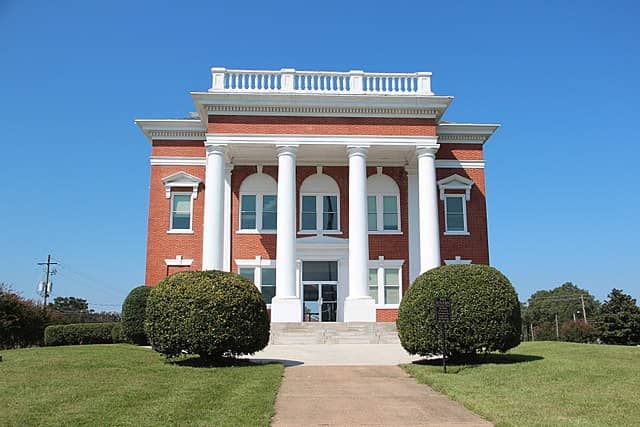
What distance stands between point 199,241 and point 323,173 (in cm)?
774

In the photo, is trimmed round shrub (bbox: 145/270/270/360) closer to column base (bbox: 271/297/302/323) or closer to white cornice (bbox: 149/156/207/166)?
column base (bbox: 271/297/302/323)

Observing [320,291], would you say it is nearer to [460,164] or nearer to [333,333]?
[333,333]

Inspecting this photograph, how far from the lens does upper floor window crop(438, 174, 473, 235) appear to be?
33.4 meters

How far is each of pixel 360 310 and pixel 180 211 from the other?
11.5 meters

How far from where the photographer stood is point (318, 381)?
1294 centimetres

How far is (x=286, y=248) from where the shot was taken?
1136 inches

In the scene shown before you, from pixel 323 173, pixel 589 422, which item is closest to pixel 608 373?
pixel 589 422

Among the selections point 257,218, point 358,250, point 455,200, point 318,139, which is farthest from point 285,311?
point 455,200

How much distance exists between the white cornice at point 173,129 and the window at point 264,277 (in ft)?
25.4

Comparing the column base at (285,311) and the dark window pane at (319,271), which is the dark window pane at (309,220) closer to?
the dark window pane at (319,271)

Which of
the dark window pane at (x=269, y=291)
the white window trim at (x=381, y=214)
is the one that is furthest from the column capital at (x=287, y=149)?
the dark window pane at (x=269, y=291)

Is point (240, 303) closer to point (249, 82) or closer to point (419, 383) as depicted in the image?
point (419, 383)

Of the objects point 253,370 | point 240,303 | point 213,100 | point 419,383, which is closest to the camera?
point 419,383

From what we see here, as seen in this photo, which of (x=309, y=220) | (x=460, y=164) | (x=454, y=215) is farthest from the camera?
(x=460, y=164)
